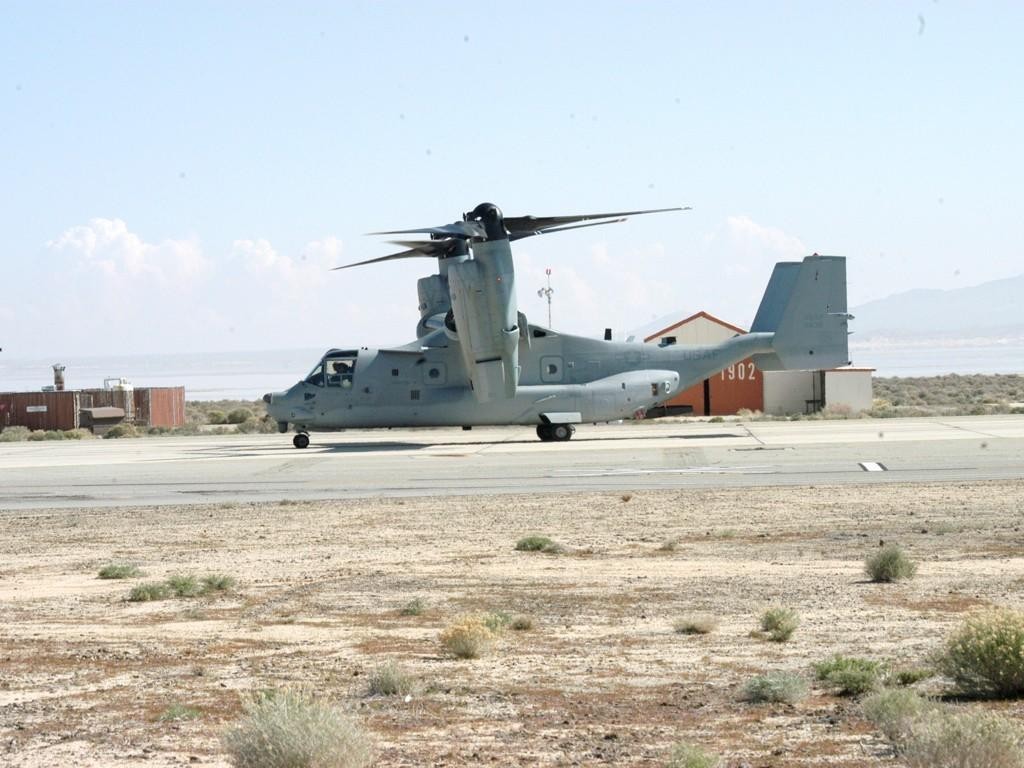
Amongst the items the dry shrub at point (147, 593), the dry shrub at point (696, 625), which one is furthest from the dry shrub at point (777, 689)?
the dry shrub at point (147, 593)

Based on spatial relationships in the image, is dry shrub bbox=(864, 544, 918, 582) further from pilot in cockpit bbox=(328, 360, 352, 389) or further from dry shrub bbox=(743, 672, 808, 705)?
pilot in cockpit bbox=(328, 360, 352, 389)

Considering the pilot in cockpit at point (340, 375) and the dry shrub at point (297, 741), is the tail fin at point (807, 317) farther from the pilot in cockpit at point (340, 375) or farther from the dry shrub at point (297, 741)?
the dry shrub at point (297, 741)

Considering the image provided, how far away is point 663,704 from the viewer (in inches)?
330

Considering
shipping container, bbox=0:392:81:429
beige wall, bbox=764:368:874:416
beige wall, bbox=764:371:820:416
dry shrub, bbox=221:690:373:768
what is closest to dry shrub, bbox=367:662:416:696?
dry shrub, bbox=221:690:373:768

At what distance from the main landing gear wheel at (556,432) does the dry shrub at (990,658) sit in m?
28.8

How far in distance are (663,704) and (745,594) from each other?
444 centimetres

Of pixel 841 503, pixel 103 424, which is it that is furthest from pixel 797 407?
pixel 841 503

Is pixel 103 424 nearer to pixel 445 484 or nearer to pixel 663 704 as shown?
pixel 445 484

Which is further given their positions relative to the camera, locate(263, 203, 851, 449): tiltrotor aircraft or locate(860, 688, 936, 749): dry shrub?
locate(263, 203, 851, 449): tiltrotor aircraft

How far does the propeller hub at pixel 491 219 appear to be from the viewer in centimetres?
3275

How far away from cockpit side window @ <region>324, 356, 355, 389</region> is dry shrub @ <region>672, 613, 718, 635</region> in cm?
2657

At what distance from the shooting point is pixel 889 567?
42.8 ft

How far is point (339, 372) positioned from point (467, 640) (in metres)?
27.6

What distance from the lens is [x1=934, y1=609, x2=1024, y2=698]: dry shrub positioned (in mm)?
8094
